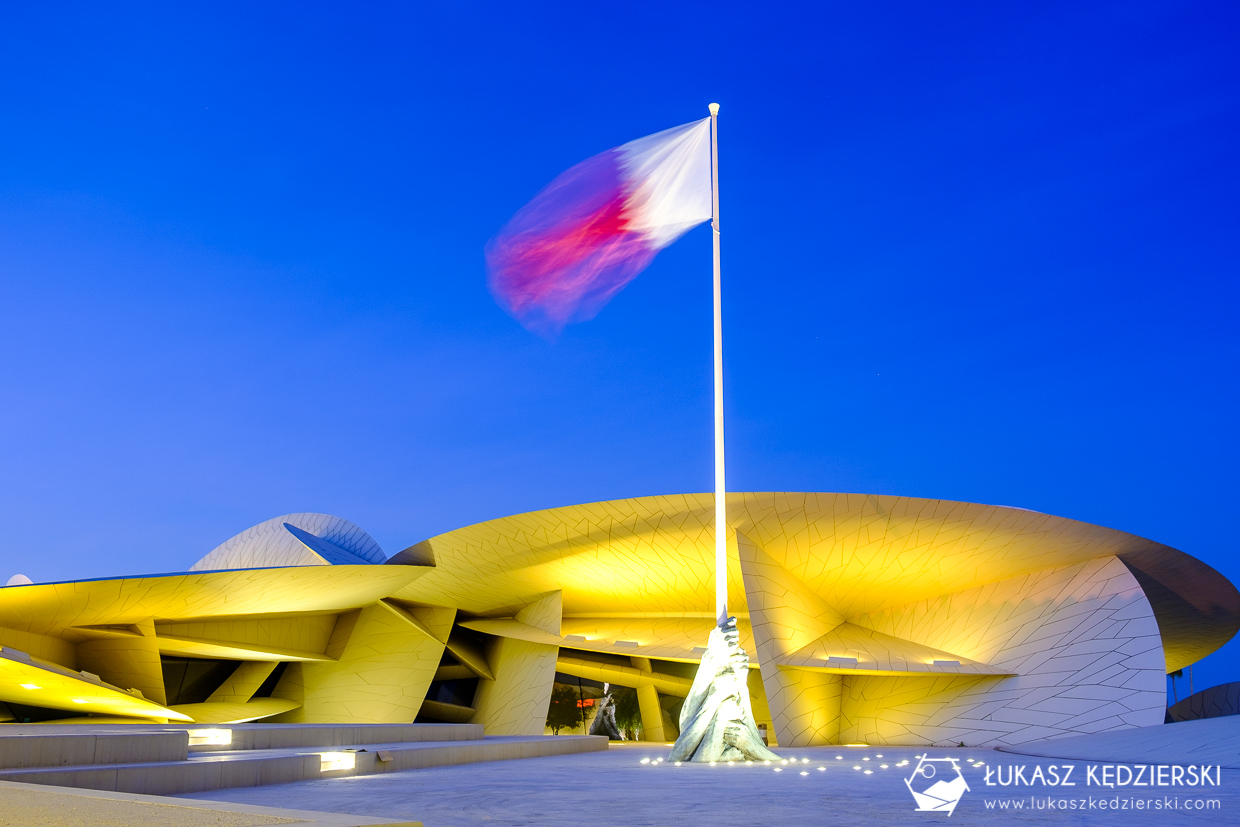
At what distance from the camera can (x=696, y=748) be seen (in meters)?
13.1

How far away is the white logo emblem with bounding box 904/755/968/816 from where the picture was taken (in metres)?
6.62

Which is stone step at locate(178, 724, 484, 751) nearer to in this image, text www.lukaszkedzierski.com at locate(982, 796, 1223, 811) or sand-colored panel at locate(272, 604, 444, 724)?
sand-colored panel at locate(272, 604, 444, 724)

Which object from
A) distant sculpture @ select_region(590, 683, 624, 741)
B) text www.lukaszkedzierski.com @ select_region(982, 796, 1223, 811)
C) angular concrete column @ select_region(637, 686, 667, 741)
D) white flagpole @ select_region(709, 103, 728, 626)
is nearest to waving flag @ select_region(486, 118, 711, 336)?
white flagpole @ select_region(709, 103, 728, 626)

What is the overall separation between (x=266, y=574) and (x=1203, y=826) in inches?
772

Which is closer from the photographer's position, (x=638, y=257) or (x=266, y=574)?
(x=638, y=257)

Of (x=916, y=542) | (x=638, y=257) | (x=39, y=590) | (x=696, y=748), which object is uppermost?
(x=638, y=257)

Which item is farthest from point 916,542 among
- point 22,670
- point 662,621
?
point 22,670

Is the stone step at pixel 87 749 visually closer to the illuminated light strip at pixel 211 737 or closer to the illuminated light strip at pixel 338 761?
the illuminated light strip at pixel 338 761

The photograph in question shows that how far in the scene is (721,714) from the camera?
12984 millimetres

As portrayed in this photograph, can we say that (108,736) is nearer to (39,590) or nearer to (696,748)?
(696,748)

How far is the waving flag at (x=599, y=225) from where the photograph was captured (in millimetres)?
12734

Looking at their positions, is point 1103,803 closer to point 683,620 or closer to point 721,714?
point 721,714

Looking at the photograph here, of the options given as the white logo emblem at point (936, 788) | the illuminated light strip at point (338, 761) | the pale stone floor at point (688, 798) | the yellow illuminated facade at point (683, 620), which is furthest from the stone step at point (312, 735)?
the white logo emblem at point (936, 788)

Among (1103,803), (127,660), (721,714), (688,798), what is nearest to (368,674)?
(127,660)
